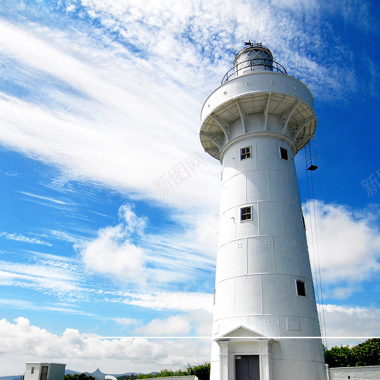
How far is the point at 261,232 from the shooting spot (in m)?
16.4

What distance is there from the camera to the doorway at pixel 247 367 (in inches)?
544

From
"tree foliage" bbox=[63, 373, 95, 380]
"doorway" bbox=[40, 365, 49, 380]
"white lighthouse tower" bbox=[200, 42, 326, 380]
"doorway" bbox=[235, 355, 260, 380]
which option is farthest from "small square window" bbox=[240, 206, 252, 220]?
"tree foliage" bbox=[63, 373, 95, 380]

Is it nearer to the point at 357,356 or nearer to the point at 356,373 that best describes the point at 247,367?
the point at 356,373

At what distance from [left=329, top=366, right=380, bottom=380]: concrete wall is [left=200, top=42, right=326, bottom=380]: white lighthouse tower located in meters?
3.13

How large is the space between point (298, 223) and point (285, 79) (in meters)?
8.25

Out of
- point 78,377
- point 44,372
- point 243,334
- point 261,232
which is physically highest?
point 261,232

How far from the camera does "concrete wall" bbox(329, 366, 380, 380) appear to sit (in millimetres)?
15805

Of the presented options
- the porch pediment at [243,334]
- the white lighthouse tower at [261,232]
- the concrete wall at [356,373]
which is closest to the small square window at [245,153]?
the white lighthouse tower at [261,232]

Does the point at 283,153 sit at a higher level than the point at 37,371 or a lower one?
higher

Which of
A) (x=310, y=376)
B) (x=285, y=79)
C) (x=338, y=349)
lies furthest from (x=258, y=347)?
(x=338, y=349)

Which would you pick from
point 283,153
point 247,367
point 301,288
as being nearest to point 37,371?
point 247,367

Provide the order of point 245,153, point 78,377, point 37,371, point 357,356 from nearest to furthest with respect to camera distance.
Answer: point 245,153, point 37,371, point 78,377, point 357,356

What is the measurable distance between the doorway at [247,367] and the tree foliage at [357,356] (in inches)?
1186

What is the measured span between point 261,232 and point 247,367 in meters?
6.03
